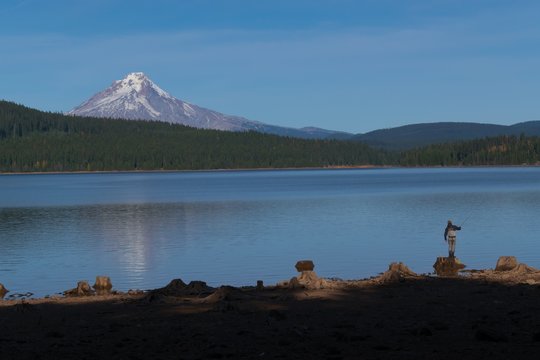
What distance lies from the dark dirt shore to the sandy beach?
0.02 metres

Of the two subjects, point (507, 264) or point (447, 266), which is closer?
point (507, 264)

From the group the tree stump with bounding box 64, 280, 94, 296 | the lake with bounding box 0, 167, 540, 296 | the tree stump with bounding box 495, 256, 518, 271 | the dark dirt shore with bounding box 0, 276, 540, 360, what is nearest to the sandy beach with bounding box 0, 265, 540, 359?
the dark dirt shore with bounding box 0, 276, 540, 360

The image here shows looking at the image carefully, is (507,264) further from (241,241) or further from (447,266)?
(241,241)

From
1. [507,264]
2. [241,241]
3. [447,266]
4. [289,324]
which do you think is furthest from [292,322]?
[241,241]

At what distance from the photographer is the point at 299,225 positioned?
61.0 metres

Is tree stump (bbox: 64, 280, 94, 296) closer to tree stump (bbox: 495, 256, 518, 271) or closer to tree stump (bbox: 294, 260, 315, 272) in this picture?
tree stump (bbox: 294, 260, 315, 272)

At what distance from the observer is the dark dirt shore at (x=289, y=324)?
48.2ft

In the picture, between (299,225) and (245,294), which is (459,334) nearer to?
(245,294)

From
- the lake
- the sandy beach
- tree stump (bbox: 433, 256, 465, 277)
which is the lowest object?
the lake

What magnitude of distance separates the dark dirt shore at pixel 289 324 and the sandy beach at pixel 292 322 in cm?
2

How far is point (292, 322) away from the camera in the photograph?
1781 centimetres

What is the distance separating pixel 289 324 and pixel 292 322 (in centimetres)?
26

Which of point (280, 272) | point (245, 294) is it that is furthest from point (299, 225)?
point (245, 294)

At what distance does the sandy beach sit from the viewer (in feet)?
48.4
